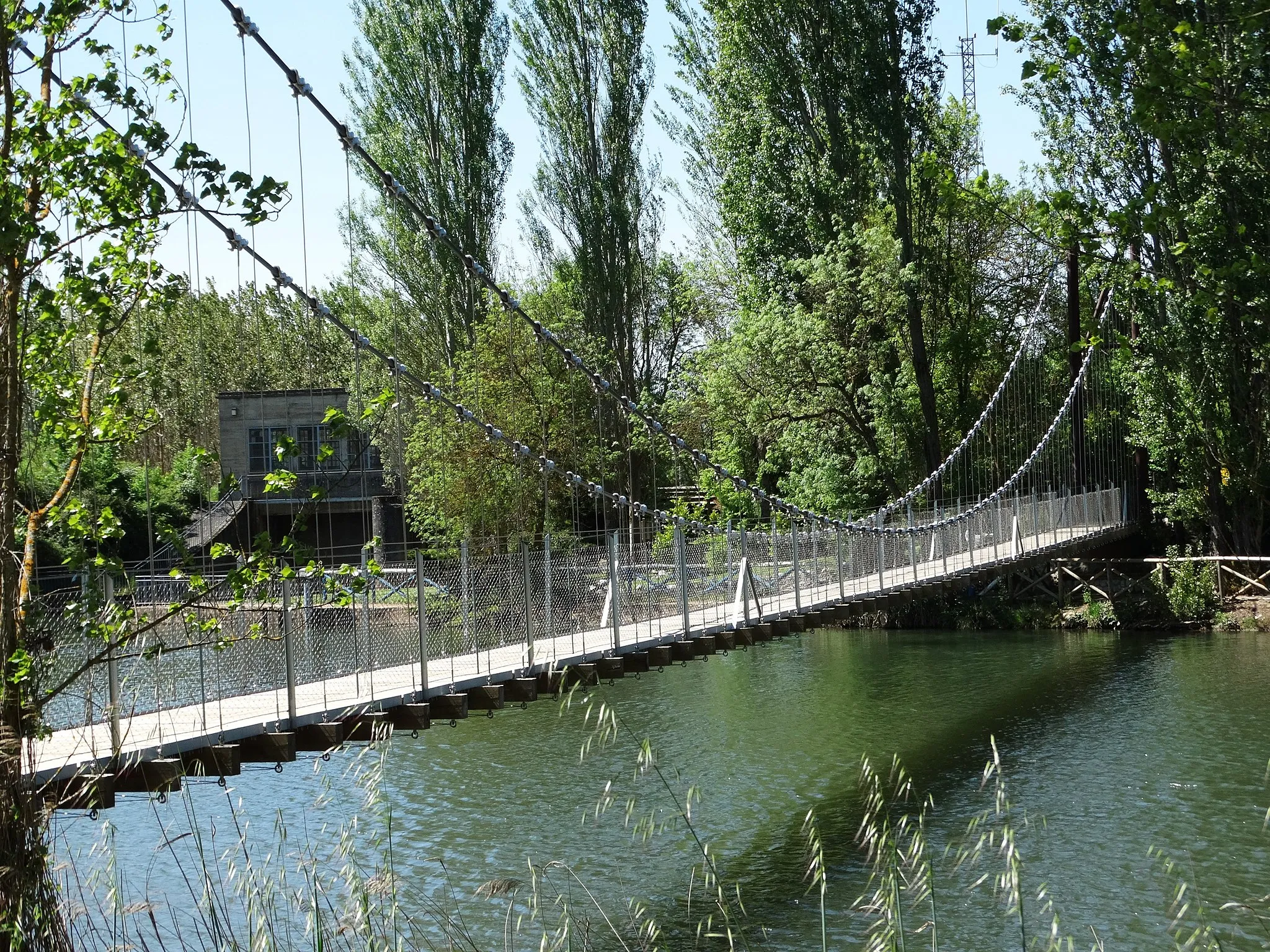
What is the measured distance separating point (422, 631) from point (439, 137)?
50.9ft

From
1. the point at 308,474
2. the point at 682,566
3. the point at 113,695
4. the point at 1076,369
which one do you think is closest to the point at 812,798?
the point at 682,566

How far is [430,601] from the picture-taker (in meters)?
7.63

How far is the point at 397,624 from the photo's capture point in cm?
755

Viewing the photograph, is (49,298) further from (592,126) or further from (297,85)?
(592,126)

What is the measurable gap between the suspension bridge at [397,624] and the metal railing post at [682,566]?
0.10 ft

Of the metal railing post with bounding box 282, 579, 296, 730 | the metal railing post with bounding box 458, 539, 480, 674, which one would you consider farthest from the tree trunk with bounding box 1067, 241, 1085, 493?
the metal railing post with bounding box 282, 579, 296, 730

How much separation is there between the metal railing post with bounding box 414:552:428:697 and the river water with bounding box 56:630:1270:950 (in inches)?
24.1

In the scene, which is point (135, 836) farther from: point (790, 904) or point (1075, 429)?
point (1075, 429)

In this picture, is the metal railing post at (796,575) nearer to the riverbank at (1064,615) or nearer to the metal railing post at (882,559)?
the metal railing post at (882,559)

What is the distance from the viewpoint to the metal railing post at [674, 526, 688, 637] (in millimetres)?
9391

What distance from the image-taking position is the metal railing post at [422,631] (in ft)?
22.8

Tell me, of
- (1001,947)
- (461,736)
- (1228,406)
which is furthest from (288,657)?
(1228,406)

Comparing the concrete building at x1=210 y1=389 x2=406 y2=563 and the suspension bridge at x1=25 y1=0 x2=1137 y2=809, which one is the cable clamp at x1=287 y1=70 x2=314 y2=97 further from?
the concrete building at x1=210 y1=389 x2=406 y2=563

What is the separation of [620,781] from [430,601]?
3.08m
